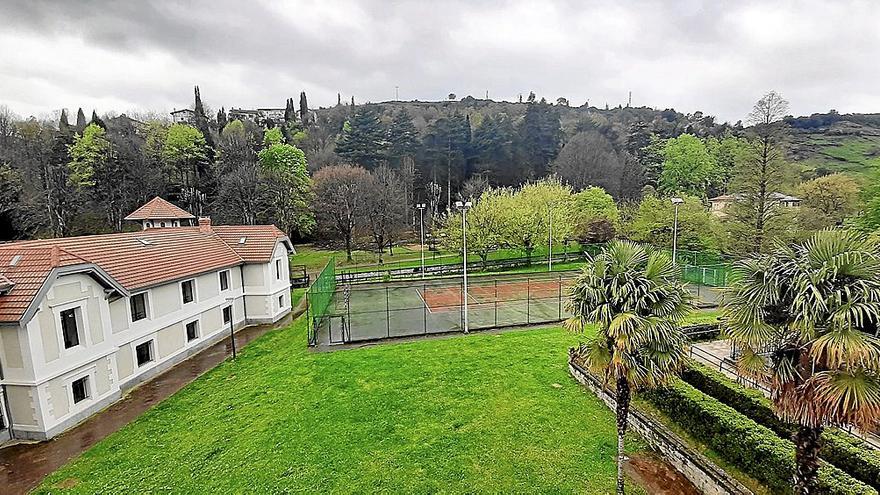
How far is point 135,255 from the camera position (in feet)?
61.1

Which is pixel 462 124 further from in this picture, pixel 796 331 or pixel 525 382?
pixel 796 331

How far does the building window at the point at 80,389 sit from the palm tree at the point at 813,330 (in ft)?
58.8

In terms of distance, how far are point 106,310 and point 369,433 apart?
10404mm

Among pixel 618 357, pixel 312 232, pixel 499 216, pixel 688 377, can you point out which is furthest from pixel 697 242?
pixel 312 232

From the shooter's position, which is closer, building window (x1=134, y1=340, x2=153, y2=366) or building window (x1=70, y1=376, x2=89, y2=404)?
building window (x1=70, y1=376, x2=89, y2=404)

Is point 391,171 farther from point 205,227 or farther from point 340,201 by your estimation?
point 205,227

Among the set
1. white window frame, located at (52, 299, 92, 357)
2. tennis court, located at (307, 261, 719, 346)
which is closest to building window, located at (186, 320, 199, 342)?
tennis court, located at (307, 261, 719, 346)

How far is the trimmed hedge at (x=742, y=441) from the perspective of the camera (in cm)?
809

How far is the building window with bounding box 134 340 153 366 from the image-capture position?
56.8 feet

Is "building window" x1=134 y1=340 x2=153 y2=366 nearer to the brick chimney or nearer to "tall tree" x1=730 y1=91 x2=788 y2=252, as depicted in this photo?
the brick chimney

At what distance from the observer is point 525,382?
50.5 feet

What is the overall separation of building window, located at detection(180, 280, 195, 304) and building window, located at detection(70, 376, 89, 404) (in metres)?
6.00

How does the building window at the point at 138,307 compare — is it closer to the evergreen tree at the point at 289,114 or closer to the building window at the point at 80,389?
the building window at the point at 80,389

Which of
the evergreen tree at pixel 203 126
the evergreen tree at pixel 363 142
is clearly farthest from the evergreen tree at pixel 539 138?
the evergreen tree at pixel 203 126
